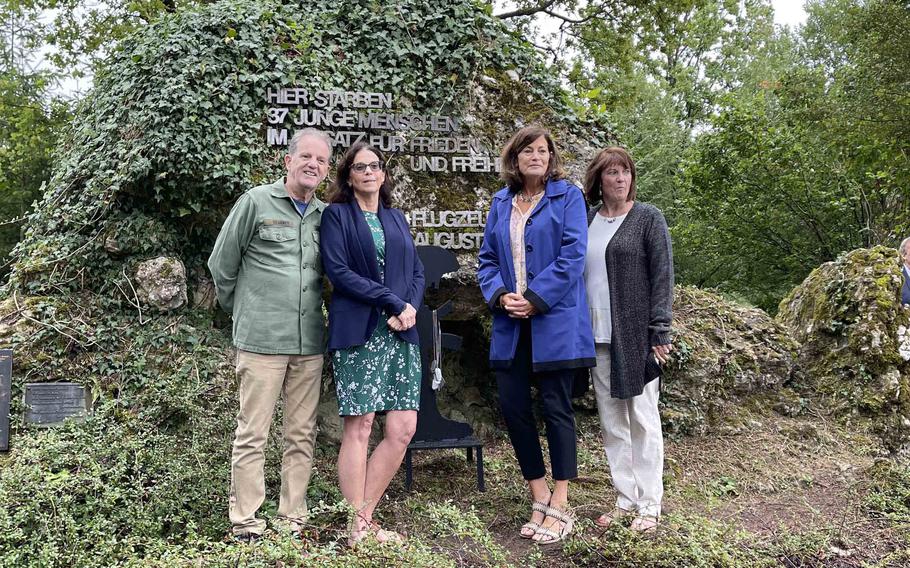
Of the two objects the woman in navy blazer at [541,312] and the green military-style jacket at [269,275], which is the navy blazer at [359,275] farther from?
the woman in navy blazer at [541,312]

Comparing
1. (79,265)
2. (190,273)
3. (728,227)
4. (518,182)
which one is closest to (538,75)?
(518,182)

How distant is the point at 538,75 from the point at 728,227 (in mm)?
8601

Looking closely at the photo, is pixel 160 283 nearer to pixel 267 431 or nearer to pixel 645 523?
pixel 267 431

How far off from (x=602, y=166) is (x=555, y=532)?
200 centimetres

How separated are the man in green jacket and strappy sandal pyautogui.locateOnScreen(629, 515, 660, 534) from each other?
67.2 inches

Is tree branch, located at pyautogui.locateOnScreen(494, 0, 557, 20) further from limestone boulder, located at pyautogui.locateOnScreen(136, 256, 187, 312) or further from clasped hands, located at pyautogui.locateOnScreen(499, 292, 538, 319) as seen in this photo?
clasped hands, located at pyautogui.locateOnScreen(499, 292, 538, 319)

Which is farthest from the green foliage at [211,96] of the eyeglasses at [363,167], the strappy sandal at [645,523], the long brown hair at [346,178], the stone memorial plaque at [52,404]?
the strappy sandal at [645,523]

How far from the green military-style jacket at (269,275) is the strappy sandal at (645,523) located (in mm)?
1873

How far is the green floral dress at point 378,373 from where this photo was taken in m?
3.61

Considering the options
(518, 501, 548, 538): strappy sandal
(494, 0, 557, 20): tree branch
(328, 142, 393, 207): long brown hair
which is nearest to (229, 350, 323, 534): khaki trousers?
(328, 142, 393, 207): long brown hair

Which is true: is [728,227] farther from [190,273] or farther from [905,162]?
[190,273]

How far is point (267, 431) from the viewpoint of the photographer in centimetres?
360

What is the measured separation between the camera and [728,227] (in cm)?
1342

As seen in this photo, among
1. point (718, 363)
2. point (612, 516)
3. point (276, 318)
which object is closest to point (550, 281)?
point (612, 516)
